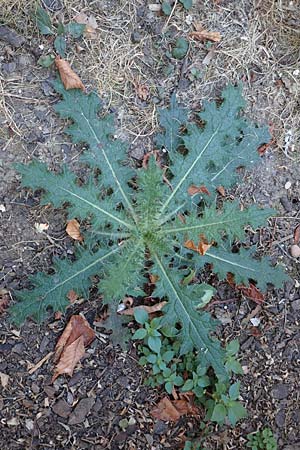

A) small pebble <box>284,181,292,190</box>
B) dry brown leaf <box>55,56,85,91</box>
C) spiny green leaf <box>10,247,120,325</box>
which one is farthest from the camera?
small pebble <box>284,181,292,190</box>

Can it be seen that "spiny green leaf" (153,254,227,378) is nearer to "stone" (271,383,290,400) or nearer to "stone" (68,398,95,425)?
"stone" (271,383,290,400)

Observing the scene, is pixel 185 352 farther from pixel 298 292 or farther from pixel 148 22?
pixel 148 22

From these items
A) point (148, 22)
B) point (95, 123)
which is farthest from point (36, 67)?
point (148, 22)

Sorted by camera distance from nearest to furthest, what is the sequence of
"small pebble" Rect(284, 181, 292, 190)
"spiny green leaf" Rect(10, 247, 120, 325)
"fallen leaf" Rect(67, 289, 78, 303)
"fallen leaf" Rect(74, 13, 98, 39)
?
"spiny green leaf" Rect(10, 247, 120, 325) < "fallen leaf" Rect(67, 289, 78, 303) < "fallen leaf" Rect(74, 13, 98, 39) < "small pebble" Rect(284, 181, 292, 190)

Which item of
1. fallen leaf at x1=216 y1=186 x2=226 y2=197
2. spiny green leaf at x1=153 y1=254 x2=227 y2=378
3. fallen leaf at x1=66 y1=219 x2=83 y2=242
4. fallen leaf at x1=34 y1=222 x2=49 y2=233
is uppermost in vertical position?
fallen leaf at x1=34 y1=222 x2=49 y2=233

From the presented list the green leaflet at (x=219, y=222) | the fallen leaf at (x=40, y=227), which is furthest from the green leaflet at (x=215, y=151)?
the fallen leaf at (x=40, y=227)

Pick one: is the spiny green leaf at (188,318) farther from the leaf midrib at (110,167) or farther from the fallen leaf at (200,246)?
the leaf midrib at (110,167)

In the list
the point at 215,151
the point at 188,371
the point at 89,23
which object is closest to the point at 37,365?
the point at 188,371

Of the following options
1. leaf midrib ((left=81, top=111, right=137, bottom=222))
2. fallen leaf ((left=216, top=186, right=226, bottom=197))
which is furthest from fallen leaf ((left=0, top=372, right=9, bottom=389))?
fallen leaf ((left=216, top=186, right=226, bottom=197))
